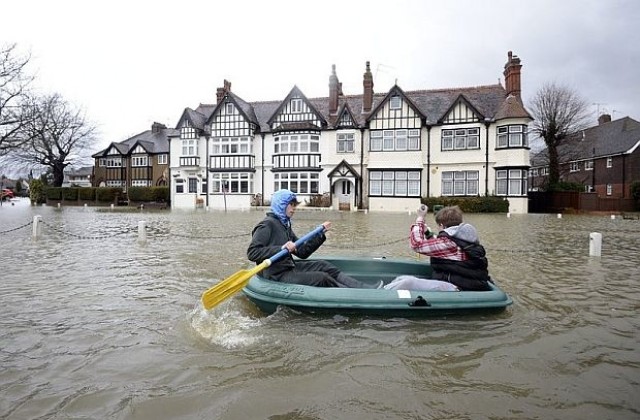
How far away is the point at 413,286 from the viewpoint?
525cm

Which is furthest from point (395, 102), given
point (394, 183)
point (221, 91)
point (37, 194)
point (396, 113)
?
point (37, 194)

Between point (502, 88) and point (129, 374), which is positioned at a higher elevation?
point (502, 88)

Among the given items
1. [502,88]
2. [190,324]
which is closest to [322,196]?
[502,88]

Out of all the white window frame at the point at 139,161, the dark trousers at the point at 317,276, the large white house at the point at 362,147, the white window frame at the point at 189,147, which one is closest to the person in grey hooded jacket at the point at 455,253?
the dark trousers at the point at 317,276

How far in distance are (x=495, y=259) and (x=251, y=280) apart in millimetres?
6156

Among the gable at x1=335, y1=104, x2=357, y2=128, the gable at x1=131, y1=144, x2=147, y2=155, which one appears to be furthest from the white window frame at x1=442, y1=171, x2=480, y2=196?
the gable at x1=131, y1=144, x2=147, y2=155

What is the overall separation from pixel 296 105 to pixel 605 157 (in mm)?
26975

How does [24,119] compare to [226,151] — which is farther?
[226,151]

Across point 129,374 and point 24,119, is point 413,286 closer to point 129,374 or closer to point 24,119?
point 129,374

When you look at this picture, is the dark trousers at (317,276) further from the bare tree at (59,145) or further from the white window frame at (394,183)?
the bare tree at (59,145)

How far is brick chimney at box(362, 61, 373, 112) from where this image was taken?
1246 inches

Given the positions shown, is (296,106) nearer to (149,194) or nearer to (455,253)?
(149,194)

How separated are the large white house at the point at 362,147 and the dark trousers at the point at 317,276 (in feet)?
82.8

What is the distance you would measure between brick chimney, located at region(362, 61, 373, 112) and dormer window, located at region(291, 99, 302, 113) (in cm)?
463
